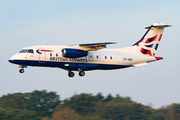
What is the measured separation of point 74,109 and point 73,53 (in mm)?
40427

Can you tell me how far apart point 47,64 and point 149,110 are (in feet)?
138

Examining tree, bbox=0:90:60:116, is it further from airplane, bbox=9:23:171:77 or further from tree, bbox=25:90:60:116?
airplane, bbox=9:23:171:77

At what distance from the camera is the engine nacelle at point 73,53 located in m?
26.6

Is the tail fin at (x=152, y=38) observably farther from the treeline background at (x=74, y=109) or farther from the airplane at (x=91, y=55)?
the treeline background at (x=74, y=109)

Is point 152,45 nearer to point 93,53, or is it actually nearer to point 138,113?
point 93,53

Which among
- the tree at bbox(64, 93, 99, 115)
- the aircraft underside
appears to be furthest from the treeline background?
the aircraft underside

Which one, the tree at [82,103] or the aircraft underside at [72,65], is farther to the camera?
the tree at [82,103]

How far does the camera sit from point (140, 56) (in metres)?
30.3

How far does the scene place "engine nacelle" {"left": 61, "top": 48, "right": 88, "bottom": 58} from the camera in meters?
26.6

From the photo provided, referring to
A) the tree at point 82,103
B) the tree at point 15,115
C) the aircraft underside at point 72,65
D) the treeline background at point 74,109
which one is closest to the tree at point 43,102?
the treeline background at point 74,109

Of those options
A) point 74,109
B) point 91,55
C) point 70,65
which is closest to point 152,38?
point 91,55

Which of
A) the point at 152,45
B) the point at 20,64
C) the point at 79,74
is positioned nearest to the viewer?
the point at 20,64

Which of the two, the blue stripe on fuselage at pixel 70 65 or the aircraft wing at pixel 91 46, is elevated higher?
the aircraft wing at pixel 91 46

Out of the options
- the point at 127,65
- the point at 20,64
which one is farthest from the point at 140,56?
the point at 20,64
